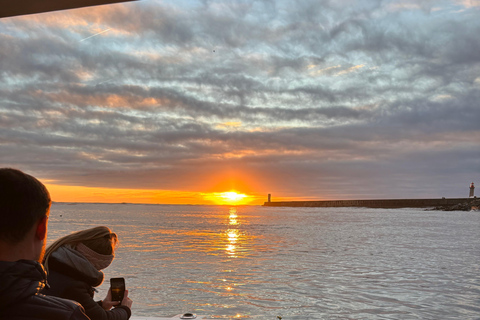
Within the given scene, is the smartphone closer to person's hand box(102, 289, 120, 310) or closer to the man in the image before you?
person's hand box(102, 289, 120, 310)

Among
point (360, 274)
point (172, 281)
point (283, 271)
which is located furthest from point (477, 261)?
point (172, 281)

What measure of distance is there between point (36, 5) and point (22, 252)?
3.77 metres

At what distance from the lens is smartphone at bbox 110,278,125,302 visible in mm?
3285

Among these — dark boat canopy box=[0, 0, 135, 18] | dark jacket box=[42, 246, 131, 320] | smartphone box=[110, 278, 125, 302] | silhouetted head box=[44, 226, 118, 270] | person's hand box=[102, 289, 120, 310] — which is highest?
dark boat canopy box=[0, 0, 135, 18]

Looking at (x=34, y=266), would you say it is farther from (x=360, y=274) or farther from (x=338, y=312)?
(x=360, y=274)

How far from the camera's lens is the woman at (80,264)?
2777mm

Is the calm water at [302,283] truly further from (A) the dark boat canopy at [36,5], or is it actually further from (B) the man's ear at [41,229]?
(B) the man's ear at [41,229]

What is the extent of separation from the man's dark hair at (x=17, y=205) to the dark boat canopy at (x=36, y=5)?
10.7 feet

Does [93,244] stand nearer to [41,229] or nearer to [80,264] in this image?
[80,264]

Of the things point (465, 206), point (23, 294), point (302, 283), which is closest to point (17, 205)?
point (23, 294)

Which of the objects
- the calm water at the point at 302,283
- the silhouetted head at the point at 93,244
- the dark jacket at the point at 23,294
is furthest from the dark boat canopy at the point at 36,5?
the calm water at the point at 302,283

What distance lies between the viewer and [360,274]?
13.4 m

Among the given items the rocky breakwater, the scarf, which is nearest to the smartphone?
the scarf

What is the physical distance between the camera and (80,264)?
2.84 m
